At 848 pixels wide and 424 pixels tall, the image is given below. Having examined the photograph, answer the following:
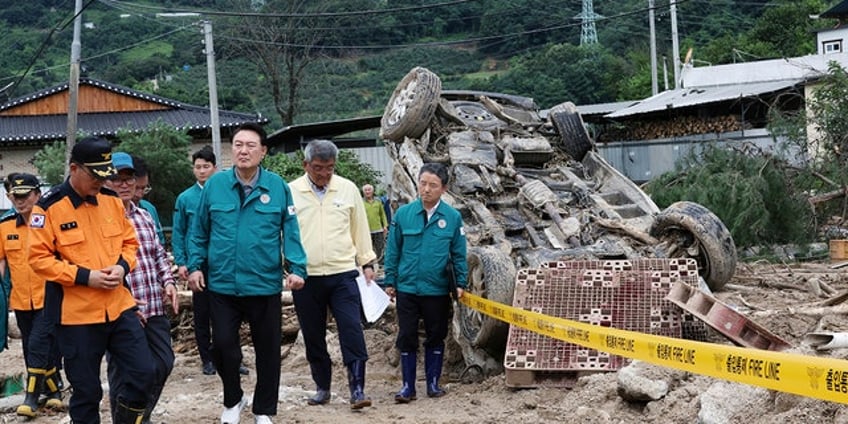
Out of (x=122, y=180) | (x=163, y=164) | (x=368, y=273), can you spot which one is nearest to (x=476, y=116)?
(x=368, y=273)

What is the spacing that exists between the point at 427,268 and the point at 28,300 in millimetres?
2829

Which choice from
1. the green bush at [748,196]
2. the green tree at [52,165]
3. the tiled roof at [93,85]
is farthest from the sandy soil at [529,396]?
the tiled roof at [93,85]

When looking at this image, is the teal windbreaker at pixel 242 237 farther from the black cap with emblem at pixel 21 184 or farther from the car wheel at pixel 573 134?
the car wheel at pixel 573 134

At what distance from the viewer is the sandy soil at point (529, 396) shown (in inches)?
235

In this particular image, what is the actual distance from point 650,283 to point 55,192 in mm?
4375

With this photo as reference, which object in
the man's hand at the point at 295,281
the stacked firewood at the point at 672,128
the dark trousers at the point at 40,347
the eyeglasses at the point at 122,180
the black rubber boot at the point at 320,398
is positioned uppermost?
the stacked firewood at the point at 672,128

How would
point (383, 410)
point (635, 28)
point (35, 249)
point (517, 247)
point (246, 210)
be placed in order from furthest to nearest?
point (635, 28) < point (517, 247) < point (383, 410) < point (246, 210) < point (35, 249)

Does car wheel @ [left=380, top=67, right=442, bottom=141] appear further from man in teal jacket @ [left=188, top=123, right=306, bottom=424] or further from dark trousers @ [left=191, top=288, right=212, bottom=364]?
man in teal jacket @ [left=188, top=123, right=306, bottom=424]

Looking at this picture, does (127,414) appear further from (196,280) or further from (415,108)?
(415,108)

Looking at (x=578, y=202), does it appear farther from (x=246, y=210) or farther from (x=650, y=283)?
(x=246, y=210)

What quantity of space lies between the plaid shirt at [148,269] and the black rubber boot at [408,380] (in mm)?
2066

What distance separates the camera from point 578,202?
1043 centimetres

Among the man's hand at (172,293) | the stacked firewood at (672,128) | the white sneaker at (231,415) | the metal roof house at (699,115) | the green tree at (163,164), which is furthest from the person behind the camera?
the stacked firewood at (672,128)

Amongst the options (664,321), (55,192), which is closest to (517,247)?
(664,321)
